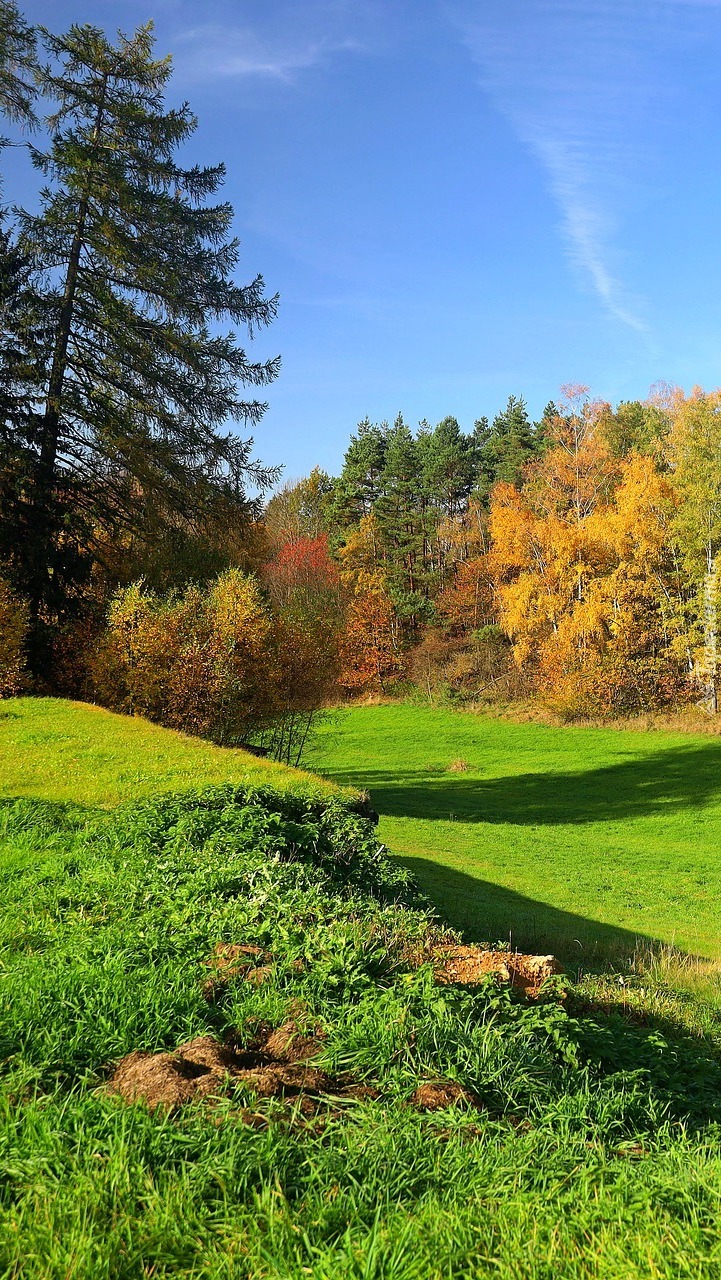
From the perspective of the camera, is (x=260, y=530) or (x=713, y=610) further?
(x=713, y=610)

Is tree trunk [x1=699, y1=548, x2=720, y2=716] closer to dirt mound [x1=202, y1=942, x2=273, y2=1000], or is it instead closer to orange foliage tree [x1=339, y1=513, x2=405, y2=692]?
orange foliage tree [x1=339, y1=513, x2=405, y2=692]

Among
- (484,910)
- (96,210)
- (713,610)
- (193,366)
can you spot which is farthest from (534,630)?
(484,910)

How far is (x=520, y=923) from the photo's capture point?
1147 centimetres

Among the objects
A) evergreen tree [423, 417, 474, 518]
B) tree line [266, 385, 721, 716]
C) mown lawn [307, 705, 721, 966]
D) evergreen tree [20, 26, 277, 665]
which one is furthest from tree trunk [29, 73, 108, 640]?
evergreen tree [423, 417, 474, 518]

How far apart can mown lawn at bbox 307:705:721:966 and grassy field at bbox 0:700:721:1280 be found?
3728mm

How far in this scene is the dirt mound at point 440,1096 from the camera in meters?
3.37

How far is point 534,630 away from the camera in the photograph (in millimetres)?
50219

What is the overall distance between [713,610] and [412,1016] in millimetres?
43960

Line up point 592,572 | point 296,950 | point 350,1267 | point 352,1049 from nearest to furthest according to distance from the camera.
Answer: point 350,1267 < point 352,1049 < point 296,950 < point 592,572

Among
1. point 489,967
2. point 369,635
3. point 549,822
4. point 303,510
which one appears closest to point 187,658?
point 549,822

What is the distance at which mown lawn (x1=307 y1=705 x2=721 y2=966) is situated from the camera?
1356cm

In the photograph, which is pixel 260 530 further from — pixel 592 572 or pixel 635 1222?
pixel 635 1222

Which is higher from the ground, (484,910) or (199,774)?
(199,774)

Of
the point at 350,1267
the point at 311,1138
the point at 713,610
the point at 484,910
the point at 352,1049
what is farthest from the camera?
the point at 713,610
